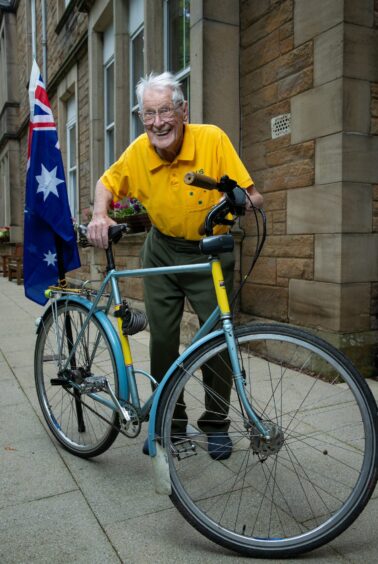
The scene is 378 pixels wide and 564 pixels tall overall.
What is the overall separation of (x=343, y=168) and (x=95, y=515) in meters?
2.90

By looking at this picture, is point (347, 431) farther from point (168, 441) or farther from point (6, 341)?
point (6, 341)

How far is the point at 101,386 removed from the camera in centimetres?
263

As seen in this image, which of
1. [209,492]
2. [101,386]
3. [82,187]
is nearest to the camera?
[209,492]

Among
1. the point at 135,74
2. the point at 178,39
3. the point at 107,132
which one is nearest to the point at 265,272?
the point at 178,39

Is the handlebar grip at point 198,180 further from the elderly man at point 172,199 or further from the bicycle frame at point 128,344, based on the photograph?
the elderly man at point 172,199

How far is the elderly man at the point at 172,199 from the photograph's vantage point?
2477 mm

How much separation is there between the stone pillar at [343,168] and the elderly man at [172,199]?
1.57 metres

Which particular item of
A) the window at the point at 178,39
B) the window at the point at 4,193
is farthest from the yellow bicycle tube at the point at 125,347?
the window at the point at 4,193

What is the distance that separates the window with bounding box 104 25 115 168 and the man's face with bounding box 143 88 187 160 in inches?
249

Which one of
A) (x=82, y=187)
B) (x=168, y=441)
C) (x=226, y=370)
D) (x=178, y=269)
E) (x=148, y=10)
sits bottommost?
(x=168, y=441)

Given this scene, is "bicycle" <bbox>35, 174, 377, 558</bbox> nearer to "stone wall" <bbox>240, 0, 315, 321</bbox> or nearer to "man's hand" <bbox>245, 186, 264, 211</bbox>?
"man's hand" <bbox>245, 186, 264, 211</bbox>

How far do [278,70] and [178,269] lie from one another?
3.03m

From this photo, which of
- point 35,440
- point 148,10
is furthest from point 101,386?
point 148,10

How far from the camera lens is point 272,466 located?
2.64m
